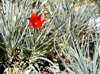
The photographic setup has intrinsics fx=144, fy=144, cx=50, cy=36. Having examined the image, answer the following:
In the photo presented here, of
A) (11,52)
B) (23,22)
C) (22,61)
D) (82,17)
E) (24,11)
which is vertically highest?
(24,11)

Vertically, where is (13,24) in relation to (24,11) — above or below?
below

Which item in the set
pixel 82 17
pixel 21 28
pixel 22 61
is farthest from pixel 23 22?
pixel 82 17

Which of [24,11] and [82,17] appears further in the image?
[82,17]

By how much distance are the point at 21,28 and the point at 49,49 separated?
0.47 m

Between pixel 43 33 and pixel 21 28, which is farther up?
pixel 21 28

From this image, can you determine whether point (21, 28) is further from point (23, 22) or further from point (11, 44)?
point (11, 44)

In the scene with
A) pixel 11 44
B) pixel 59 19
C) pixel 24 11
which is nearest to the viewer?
pixel 11 44

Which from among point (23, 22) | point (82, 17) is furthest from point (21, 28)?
point (82, 17)

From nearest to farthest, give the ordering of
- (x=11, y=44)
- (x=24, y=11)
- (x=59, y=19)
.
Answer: (x=11, y=44)
(x=24, y=11)
(x=59, y=19)

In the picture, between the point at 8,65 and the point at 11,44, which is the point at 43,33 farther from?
the point at 8,65

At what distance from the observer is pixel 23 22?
Answer: 183cm

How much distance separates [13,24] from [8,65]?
51 cm

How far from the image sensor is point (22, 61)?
5.96 ft

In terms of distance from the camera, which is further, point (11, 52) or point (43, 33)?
point (43, 33)
